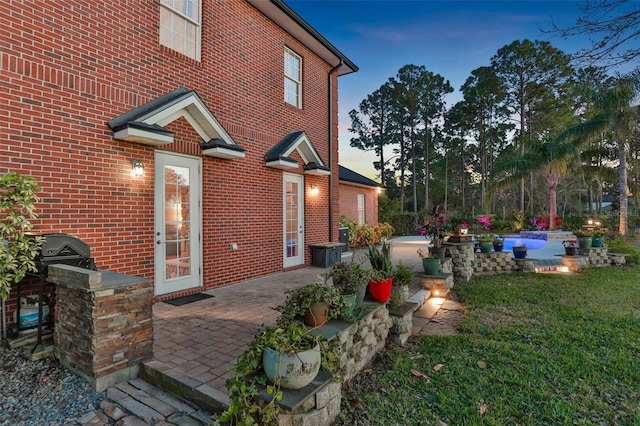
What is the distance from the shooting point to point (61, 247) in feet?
11.1

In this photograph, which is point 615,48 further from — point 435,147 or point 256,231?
point 435,147

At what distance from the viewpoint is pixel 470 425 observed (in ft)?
7.77

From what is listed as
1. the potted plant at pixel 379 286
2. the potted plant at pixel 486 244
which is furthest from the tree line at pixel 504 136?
the potted plant at pixel 379 286

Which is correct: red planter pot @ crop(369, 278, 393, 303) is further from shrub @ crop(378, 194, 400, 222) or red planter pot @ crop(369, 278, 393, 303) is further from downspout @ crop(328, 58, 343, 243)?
shrub @ crop(378, 194, 400, 222)

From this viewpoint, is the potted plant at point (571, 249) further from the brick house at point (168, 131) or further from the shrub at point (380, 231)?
the brick house at point (168, 131)

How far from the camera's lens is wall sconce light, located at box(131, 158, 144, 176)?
472cm

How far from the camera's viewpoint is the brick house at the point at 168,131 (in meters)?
3.89

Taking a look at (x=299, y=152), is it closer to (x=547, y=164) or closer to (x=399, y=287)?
(x=399, y=287)

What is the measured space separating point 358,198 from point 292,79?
28.3 feet

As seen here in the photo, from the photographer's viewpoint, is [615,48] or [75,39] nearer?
[615,48]

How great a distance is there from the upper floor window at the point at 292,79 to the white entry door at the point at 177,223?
11.9 ft

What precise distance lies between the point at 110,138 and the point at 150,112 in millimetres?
654

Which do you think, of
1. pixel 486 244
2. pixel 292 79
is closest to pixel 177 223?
pixel 292 79

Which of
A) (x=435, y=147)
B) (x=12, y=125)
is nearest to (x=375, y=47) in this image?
(x=12, y=125)
